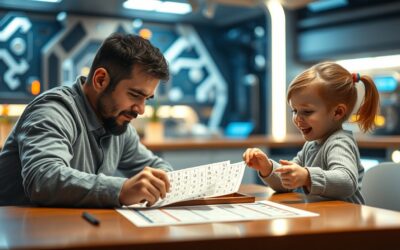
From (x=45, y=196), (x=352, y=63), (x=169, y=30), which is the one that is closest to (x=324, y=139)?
(x=45, y=196)

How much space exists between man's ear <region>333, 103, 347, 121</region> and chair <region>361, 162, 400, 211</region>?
20 centimetres

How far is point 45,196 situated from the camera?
1207mm

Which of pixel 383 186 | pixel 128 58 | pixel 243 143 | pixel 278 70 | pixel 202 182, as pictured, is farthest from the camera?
pixel 278 70

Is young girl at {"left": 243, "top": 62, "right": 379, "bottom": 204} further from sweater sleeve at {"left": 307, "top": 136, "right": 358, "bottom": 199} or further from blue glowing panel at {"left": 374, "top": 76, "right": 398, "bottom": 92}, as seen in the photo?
blue glowing panel at {"left": 374, "top": 76, "right": 398, "bottom": 92}

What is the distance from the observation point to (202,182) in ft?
4.25

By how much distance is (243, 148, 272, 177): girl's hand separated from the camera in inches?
57.5

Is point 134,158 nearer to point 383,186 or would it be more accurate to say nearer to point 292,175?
point 292,175

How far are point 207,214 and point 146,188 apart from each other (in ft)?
0.46

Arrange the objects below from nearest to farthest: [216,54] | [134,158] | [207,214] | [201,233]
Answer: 1. [201,233]
2. [207,214]
3. [134,158]
4. [216,54]

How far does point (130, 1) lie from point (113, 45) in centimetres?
446

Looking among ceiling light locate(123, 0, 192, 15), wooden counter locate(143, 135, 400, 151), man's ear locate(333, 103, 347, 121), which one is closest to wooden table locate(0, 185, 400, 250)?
man's ear locate(333, 103, 347, 121)

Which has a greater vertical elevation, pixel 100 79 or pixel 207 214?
pixel 100 79

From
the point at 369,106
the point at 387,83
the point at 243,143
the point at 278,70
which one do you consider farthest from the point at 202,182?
the point at 278,70

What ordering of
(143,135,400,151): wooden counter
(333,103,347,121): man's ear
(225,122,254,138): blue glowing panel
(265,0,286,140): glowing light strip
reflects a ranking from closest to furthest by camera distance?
(333,103,347,121): man's ear → (143,135,400,151): wooden counter → (265,0,286,140): glowing light strip → (225,122,254,138): blue glowing panel
